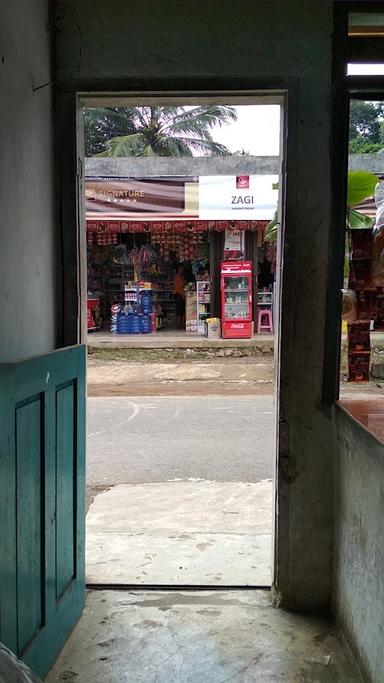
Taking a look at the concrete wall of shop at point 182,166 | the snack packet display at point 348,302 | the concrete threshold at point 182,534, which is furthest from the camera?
the concrete wall of shop at point 182,166

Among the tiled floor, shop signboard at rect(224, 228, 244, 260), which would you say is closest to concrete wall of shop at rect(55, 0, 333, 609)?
the tiled floor

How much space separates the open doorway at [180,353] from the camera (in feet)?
10.9

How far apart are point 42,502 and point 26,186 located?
1181 millimetres

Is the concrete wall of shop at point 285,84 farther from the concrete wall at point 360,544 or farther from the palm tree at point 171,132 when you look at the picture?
the palm tree at point 171,132

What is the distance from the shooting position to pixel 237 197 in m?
10.1

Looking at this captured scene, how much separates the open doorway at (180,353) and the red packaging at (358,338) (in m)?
0.37

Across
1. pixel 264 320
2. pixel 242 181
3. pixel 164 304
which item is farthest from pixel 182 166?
pixel 164 304

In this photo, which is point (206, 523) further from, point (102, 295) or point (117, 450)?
point (102, 295)

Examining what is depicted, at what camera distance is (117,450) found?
18.1 ft

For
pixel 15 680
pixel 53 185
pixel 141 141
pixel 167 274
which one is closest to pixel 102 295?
pixel 167 274

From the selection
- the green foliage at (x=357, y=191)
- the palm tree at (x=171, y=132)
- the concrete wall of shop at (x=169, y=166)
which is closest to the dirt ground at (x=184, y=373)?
the concrete wall of shop at (x=169, y=166)

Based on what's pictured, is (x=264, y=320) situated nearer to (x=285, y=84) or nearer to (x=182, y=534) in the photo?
(x=182, y=534)

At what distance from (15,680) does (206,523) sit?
2.81 metres

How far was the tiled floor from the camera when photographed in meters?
2.21
